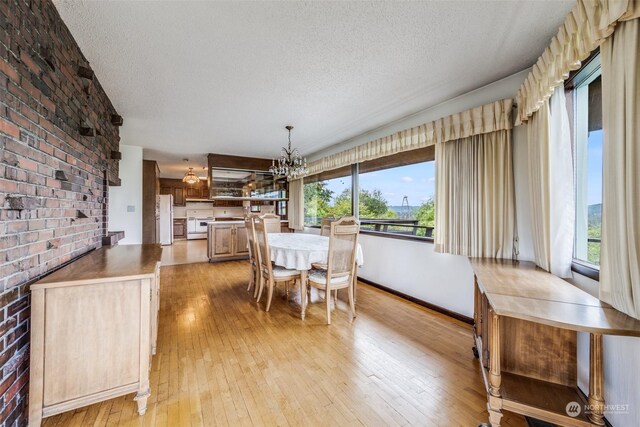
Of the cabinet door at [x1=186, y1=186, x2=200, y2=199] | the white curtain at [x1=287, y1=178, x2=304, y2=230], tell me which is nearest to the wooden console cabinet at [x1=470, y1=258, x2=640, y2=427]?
the white curtain at [x1=287, y1=178, x2=304, y2=230]

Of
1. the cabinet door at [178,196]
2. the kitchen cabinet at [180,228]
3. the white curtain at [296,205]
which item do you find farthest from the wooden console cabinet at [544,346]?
the cabinet door at [178,196]

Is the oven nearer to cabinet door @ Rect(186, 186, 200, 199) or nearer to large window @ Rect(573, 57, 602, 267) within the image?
cabinet door @ Rect(186, 186, 200, 199)

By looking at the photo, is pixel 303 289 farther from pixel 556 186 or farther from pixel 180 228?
pixel 180 228

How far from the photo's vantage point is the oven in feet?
30.8

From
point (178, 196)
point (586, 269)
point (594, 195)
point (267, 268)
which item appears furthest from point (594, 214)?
→ point (178, 196)

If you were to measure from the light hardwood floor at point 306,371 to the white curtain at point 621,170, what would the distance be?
0.95 metres

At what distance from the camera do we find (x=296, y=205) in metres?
6.14

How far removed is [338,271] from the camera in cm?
274

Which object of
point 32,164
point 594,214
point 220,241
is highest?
point 32,164

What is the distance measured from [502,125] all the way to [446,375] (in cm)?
214

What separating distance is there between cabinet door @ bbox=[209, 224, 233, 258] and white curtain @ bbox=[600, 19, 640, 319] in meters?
5.76

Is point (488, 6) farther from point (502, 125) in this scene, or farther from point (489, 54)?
point (502, 125)

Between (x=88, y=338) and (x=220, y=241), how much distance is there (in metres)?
4.51

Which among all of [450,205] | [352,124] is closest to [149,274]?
[450,205]
